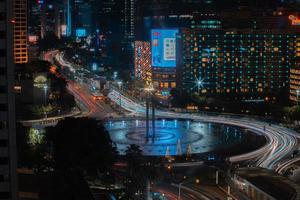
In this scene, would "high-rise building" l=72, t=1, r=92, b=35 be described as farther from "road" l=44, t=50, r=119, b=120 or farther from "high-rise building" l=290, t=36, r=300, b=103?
"high-rise building" l=290, t=36, r=300, b=103

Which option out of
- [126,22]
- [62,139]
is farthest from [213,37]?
[126,22]

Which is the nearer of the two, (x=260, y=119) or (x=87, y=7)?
(x=260, y=119)

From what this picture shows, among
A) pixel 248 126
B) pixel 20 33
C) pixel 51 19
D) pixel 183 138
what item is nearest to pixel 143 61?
pixel 20 33

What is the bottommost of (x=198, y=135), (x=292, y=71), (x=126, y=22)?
(x=198, y=135)

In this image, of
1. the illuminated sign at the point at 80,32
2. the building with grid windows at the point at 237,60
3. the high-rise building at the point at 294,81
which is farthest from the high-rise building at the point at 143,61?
the illuminated sign at the point at 80,32

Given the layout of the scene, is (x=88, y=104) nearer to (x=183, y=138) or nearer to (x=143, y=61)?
(x=183, y=138)

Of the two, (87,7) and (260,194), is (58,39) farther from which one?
(260,194)
